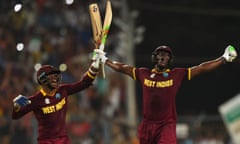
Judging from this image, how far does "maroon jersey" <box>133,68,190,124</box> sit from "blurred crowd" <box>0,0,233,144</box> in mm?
5897

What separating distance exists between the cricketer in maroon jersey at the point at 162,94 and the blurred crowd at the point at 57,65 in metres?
5.86

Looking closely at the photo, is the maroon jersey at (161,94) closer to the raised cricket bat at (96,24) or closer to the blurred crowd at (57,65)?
the raised cricket bat at (96,24)

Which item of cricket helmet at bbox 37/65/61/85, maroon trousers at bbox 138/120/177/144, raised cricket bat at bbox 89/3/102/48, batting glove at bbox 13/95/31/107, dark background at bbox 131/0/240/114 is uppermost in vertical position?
dark background at bbox 131/0/240/114

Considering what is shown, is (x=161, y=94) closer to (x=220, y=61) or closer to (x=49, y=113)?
(x=220, y=61)

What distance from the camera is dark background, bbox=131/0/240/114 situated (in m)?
22.5

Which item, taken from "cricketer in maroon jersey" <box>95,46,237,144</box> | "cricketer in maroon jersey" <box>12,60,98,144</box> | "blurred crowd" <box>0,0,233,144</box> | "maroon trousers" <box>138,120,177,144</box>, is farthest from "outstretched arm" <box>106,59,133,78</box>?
"blurred crowd" <box>0,0,233,144</box>

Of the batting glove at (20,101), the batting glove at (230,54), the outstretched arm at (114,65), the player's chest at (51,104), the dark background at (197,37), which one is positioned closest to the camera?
the batting glove at (20,101)

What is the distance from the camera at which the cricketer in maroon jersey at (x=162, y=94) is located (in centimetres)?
1091

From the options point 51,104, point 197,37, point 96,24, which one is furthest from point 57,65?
point 51,104

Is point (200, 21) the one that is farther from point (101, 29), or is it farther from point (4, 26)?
point (101, 29)

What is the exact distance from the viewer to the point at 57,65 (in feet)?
61.3

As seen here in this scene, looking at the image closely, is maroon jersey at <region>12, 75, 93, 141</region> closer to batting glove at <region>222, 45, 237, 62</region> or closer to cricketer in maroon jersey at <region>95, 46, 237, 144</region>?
cricketer in maroon jersey at <region>95, 46, 237, 144</region>

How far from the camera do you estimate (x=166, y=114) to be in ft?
36.1

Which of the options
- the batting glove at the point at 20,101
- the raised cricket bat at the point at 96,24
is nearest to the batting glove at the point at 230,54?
the raised cricket bat at the point at 96,24
